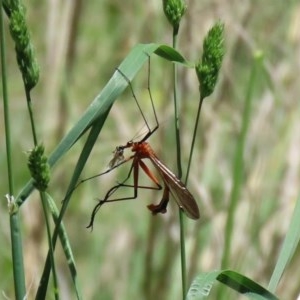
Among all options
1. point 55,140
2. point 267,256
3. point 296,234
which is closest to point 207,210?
point 267,256

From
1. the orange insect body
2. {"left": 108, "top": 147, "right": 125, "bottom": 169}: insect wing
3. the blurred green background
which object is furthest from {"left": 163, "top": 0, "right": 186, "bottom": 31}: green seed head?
the blurred green background

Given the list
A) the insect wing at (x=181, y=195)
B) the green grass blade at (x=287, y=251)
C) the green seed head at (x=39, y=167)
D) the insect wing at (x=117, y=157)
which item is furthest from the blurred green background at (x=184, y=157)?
the green seed head at (x=39, y=167)

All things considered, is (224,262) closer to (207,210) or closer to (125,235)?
(207,210)

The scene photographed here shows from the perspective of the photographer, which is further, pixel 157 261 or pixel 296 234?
pixel 157 261

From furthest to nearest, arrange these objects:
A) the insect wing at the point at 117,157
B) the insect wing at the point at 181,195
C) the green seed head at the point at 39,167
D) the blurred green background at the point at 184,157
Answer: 1. the blurred green background at the point at 184,157
2. the insect wing at the point at 117,157
3. the insect wing at the point at 181,195
4. the green seed head at the point at 39,167

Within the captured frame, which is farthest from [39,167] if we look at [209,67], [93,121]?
[209,67]

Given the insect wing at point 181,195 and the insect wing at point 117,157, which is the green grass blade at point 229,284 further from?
the insect wing at point 117,157

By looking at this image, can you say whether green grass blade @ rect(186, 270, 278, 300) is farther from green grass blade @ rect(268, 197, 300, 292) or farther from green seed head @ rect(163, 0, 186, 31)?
green seed head @ rect(163, 0, 186, 31)
